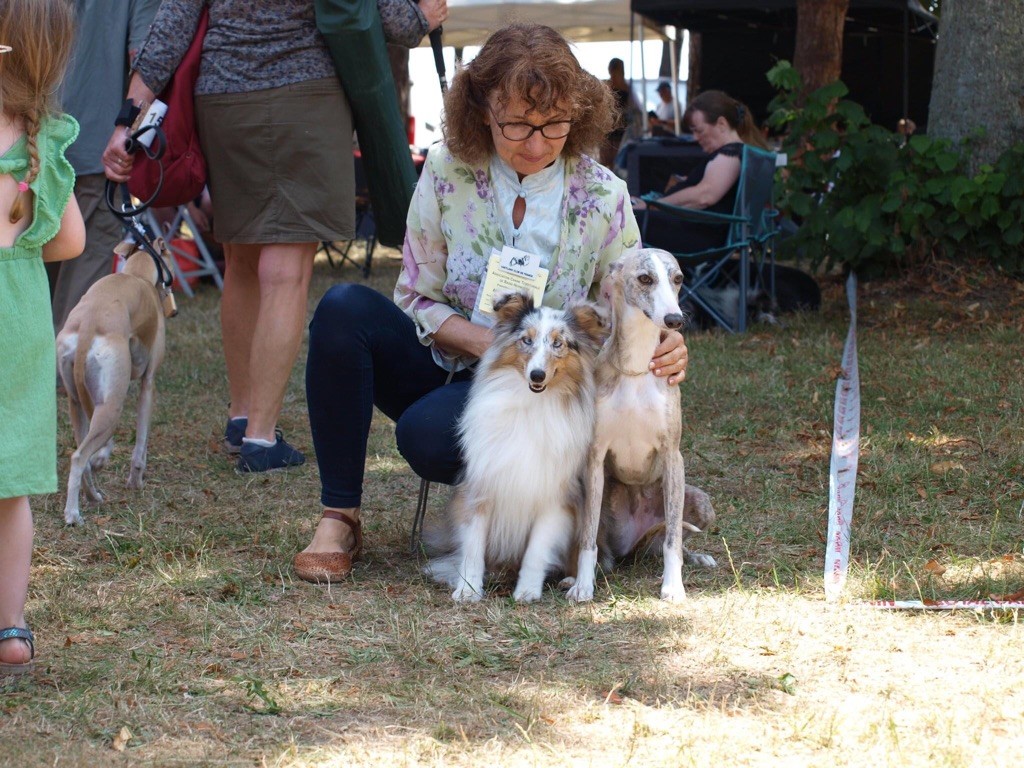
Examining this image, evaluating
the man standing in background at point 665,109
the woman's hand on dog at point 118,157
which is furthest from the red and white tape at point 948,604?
the man standing in background at point 665,109

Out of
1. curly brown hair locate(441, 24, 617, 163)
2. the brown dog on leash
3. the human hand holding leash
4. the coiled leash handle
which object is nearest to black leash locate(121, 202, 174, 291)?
the brown dog on leash

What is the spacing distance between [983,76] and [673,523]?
17.5 ft

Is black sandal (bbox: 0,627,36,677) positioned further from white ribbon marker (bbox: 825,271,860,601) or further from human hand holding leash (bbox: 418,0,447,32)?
human hand holding leash (bbox: 418,0,447,32)

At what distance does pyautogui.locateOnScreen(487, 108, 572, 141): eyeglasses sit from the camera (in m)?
3.33

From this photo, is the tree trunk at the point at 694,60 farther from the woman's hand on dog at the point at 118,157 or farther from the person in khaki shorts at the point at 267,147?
the woman's hand on dog at the point at 118,157

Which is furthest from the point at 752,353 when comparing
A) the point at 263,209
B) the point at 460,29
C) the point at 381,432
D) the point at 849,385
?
the point at 460,29

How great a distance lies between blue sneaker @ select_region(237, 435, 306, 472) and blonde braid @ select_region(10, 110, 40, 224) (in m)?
2.17

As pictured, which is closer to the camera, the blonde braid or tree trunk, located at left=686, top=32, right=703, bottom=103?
the blonde braid

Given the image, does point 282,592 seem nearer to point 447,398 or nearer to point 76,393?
point 447,398

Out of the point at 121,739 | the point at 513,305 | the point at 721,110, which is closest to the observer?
the point at 121,739

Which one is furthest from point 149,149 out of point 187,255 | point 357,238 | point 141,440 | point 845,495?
point 357,238

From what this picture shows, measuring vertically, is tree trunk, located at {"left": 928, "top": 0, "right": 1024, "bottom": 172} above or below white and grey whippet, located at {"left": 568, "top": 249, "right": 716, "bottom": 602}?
above

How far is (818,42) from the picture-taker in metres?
12.3

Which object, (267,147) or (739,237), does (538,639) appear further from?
(739,237)
